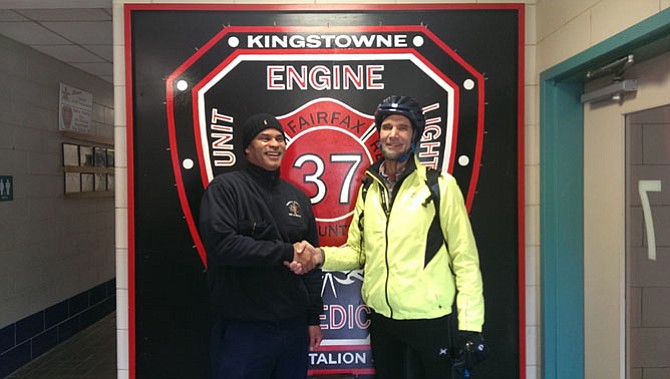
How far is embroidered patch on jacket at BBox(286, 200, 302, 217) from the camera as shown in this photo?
7.05 ft

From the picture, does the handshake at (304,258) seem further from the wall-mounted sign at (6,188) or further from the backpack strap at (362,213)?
the wall-mounted sign at (6,188)

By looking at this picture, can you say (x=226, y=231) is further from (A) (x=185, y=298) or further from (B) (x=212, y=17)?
(B) (x=212, y=17)

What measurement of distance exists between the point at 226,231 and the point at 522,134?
1484mm

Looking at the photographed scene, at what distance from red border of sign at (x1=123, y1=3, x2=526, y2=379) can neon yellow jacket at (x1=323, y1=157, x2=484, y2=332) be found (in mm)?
645

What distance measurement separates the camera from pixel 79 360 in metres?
3.90

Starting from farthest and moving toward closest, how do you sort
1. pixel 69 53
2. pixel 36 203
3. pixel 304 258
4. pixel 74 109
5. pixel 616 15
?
pixel 74 109
pixel 69 53
pixel 36 203
pixel 304 258
pixel 616 15

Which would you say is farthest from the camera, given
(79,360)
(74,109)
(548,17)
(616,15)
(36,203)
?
(74,109)

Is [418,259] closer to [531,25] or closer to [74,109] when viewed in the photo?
[531,25]

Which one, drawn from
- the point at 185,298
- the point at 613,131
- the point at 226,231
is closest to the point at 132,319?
the point at 185,298

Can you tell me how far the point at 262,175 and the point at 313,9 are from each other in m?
0.88

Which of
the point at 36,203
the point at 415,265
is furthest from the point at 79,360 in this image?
the point at 415,265

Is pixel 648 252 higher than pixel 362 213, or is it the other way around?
pixel 362 213

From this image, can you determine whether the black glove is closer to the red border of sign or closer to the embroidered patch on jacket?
the red border of sign

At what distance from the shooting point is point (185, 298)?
2.41 meters
